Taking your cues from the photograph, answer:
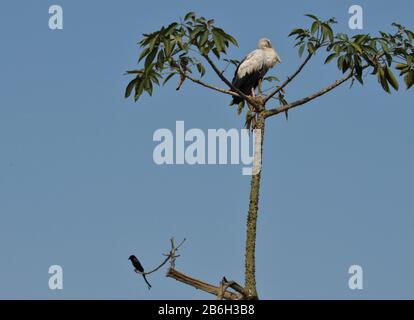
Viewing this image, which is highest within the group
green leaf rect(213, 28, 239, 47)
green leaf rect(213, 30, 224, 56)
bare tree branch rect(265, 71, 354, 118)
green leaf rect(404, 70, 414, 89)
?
green leaf rect(213, 28, 239, 47)

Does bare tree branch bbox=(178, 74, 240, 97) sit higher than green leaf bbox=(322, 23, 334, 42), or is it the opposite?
green leaf bbox=(322, 23, 334, 42)

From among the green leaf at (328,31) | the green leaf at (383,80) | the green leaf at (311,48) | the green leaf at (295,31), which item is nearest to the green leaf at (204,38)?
the green leaf at (295,31)

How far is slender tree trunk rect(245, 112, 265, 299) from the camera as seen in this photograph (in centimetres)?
1812

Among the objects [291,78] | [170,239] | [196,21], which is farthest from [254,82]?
[170,239]

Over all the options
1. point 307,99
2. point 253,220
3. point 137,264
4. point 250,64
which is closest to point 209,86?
point 307,99

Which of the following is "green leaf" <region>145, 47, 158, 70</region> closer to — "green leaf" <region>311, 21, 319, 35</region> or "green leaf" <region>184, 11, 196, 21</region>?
"green leaf" <region>184, 11, 196, 21</region>

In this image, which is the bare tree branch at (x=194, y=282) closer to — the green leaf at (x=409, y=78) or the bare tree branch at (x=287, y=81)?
the bare tree branch at (x=287, y=81)

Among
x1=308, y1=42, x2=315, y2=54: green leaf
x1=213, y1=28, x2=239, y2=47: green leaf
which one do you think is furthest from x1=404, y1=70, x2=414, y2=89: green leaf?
x1=213, y1=28, x2=239, y2=47: green leaf

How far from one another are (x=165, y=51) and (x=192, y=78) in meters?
0.97

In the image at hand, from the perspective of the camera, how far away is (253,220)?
60.5ft

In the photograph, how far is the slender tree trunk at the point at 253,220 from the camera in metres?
18.1

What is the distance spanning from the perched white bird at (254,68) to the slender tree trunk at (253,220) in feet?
20.1
